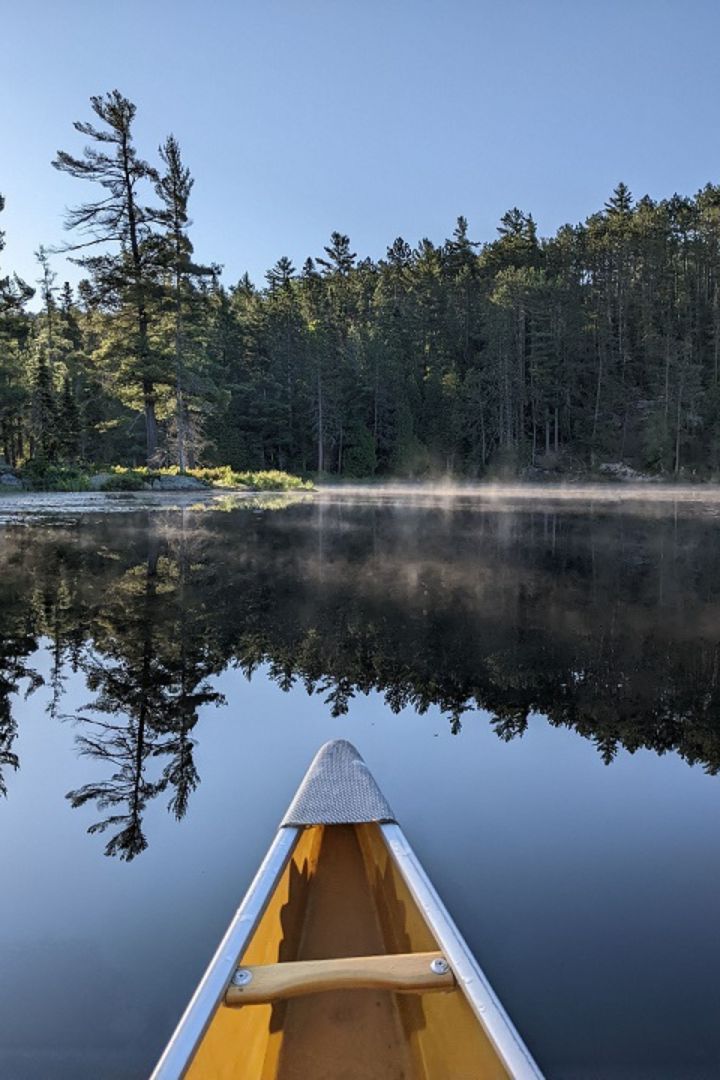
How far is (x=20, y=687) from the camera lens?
205 inches

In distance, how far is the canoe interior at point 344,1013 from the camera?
1741 mm

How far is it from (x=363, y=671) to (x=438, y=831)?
256 cm

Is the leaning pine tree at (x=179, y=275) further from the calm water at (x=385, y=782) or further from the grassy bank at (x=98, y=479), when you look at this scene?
the calm water at (x=385, y=782)

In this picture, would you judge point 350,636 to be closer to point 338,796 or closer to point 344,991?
point 338,796

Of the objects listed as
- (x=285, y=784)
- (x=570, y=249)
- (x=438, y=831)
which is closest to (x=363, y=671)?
(x=285, y=784)

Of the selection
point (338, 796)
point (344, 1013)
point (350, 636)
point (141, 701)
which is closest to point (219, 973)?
point (344, 1013)

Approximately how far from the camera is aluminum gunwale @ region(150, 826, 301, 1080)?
1521 millimetres

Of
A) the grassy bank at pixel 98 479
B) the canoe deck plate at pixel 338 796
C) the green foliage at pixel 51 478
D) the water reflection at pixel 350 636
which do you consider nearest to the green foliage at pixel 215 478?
the grassy bank at pixel 98 479

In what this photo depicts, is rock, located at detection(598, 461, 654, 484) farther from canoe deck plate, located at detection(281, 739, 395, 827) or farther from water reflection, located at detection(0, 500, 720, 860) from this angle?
canoe deck plate, located at detection(281, 739, 395, 827)

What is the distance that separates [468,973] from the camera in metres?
1.85

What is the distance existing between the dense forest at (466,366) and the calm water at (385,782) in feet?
120

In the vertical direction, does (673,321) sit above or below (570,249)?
below

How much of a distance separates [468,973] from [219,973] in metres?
0.66

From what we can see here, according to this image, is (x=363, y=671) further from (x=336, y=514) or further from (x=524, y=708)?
(x=336, y=514)
